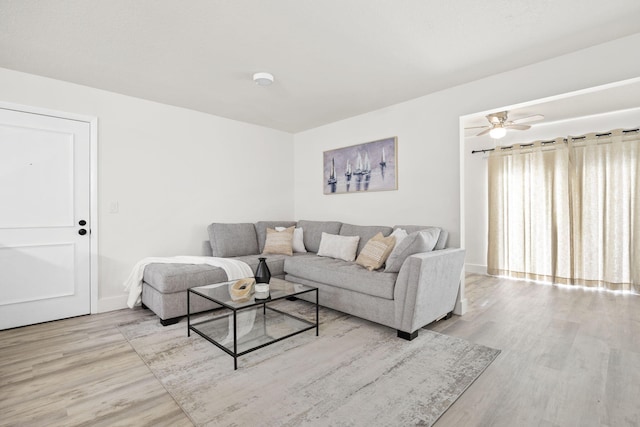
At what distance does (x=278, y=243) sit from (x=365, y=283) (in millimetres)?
1615

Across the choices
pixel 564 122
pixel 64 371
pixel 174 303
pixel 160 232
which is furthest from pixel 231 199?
pixel 564 122

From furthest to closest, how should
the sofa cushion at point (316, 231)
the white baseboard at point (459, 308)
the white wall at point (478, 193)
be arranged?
the white wall at point (478, 193), the sofa cushion at point (316, 231), the white baseboard at point (459, 308)

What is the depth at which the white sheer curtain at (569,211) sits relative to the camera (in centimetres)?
392

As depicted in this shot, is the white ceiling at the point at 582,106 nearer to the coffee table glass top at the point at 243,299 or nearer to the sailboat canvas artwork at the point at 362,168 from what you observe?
the sailboat canvas artwork at the point at 362,168

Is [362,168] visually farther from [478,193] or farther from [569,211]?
[569,211]

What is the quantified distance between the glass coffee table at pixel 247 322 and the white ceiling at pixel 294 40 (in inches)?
76.9

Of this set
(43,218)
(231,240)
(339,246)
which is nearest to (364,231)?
(339,246)

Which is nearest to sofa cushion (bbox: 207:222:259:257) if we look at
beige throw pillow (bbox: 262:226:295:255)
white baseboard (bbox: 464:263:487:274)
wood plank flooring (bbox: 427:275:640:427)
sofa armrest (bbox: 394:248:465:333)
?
beige throw pillow (bbox: 262:226:295:255)

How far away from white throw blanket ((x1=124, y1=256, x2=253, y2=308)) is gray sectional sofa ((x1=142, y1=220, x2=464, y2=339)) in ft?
0.22

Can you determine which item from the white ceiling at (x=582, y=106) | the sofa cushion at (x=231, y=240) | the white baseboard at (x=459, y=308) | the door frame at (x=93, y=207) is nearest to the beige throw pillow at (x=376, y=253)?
the white baseboard at (x=459, y=308)

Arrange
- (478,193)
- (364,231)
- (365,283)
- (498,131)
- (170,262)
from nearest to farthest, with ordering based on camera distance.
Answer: (365,283)
(170,262)
(364,231)
(498,131)
(478,193)

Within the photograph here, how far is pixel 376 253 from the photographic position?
302cm

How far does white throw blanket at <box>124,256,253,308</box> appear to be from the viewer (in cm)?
320

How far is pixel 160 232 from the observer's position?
3680mm
